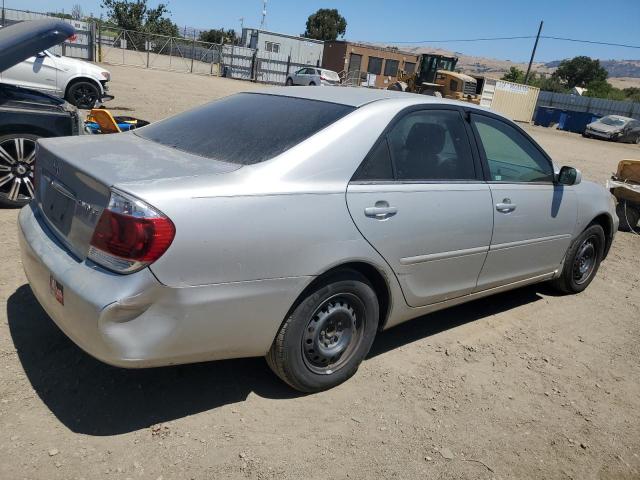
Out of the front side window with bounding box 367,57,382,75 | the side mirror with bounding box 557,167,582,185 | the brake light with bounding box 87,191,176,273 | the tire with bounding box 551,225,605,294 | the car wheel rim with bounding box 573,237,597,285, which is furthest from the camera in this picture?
the front side window with bounding box 367,57,382,75

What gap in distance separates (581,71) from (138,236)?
8957 cm

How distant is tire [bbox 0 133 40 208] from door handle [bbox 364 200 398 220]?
3.62 m

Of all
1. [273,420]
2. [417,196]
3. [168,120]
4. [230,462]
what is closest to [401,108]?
[417,196]

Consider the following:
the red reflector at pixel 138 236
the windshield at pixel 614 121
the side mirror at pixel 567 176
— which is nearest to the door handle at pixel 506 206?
the side mirror at pixel 567 176

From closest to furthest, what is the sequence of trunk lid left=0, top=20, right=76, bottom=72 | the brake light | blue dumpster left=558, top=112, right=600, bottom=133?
the brake light < trunk lid left=0, top=20, right=76, bottom=72 < blue dumpster left=558, top=112, right=600, bottom=133

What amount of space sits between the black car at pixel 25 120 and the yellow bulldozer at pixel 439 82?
27.0m

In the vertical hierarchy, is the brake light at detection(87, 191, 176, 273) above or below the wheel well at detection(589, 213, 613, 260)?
above

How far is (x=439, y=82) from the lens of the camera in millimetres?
32344

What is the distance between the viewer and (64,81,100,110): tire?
12484 mm

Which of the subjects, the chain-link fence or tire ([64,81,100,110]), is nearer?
tire ([64,81,100,110])

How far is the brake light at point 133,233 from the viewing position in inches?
91.2

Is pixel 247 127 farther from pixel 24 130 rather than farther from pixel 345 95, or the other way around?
pixel 24 130

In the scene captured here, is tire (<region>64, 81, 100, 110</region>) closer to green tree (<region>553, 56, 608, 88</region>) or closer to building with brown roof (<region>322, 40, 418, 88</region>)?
building with brown roof (<region>322, 40, 418, 88</region>)

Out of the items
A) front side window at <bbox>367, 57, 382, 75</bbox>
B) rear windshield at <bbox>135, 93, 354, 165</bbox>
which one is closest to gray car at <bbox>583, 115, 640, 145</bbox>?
front side window at <bbox>367, 57, 382, 75</bbox>
